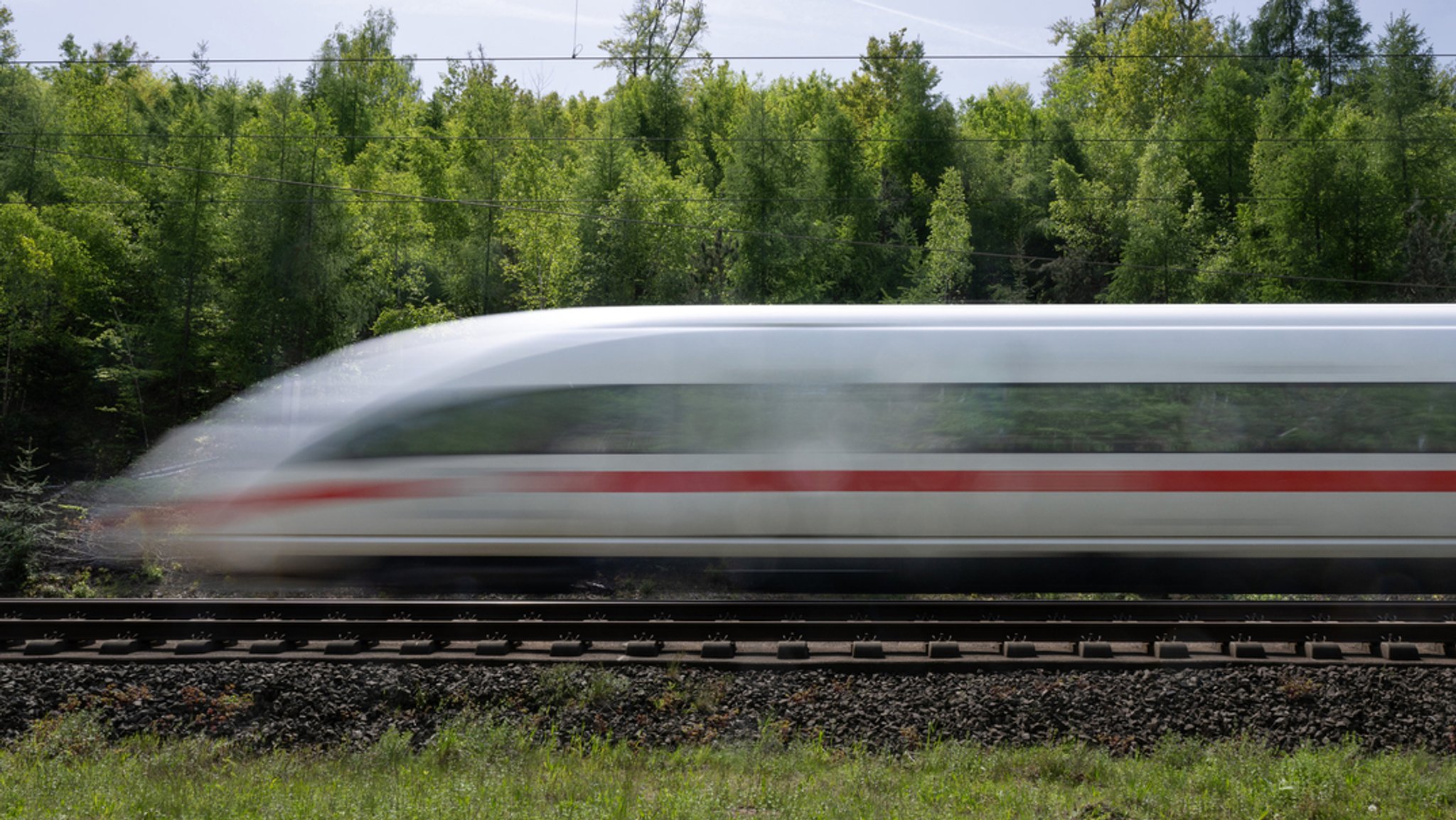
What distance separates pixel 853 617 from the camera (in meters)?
8.47

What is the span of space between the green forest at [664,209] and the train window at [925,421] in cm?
2239

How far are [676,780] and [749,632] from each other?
203 cm

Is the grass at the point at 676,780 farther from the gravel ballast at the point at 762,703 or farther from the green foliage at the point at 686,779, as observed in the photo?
the gravel ballast at the point at 762,703

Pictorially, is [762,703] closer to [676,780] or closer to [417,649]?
[676,780]

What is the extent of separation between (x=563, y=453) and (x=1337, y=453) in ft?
18.4

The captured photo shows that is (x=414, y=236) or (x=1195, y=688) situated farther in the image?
(x=414, y=236)

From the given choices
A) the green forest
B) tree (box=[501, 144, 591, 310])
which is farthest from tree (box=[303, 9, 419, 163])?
tree (box=[501, 144, 591, 310])

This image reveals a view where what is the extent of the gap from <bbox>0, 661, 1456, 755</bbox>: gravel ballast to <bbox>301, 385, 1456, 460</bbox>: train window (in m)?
1.62

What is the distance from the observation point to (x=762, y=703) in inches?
286

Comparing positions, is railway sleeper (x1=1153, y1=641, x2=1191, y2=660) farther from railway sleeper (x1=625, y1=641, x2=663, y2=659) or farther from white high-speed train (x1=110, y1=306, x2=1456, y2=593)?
railway sleeper (x1=625, y1=641, x2=663, y2=659)

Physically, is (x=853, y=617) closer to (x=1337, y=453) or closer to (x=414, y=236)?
(x=1337, y=453)

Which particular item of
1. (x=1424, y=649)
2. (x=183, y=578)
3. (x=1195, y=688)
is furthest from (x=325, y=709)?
(x=183, y=578)

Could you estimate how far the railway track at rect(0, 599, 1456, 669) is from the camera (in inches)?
301

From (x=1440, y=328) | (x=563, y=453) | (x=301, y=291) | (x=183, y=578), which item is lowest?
(x=183, y=578)
